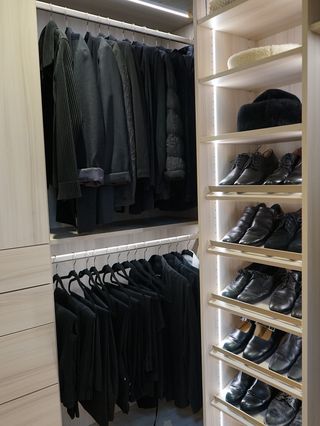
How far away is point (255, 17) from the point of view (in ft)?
4.50

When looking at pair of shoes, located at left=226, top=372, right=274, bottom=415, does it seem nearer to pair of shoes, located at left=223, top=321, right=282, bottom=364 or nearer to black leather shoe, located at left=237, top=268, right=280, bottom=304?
pair of shoes, located at left=223, top=321, right=282, bottom=364

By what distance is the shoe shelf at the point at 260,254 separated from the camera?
1.23m

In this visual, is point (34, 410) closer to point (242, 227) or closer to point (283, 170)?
point (242, 227)

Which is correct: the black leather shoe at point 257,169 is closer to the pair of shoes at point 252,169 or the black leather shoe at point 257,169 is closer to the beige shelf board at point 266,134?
the pair of shoes at point 252,169

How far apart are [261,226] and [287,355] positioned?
486 millimetres

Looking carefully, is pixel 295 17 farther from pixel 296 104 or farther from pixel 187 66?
pixel 187 66

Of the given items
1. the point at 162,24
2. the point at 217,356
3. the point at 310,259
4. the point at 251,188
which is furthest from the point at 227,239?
the point at 162,24

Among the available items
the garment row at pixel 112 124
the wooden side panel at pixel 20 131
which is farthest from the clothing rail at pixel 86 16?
the wooden side panel at pixel 20 131

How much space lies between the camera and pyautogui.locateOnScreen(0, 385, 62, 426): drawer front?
1245mm

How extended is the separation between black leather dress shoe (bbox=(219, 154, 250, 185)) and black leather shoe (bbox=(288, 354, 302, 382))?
708 mm

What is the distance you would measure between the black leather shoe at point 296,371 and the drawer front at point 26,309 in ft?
2.89

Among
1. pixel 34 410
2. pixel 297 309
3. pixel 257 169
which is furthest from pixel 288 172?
pixel 34 410

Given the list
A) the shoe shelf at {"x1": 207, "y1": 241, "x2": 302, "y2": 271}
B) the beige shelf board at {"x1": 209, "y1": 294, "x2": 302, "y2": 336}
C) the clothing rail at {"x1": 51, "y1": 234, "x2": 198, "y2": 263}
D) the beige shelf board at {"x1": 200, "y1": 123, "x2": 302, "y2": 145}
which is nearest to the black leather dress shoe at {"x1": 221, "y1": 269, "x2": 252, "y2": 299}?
the beige shelf board at {"x1": 209, "y1": 294, "x2": 302, "y2": 336}

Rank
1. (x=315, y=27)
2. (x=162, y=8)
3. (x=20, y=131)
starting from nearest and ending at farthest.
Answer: (x=315, y=27)
(x=20, y=131)
(x=162, y=8)
